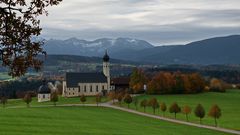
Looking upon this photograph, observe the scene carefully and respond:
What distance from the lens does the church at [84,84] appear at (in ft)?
513

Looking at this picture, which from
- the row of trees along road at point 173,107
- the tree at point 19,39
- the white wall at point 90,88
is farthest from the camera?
A: the white wall at point 90,88

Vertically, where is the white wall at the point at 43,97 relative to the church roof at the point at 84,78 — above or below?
below

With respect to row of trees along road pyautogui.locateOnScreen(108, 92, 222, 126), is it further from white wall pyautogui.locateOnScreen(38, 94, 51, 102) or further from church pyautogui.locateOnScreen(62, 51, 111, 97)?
church pyautogui.locateOnScreen(62, 51, 111, 97)

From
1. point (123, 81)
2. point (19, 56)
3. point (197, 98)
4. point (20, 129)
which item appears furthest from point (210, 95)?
point (19, 56)

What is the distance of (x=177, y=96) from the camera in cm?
14475

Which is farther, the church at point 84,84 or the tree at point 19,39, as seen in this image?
the church at point 84,84

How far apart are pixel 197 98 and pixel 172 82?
11613 millimetres

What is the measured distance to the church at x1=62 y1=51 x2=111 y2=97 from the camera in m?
156

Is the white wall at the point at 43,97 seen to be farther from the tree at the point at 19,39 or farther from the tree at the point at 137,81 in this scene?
the tree at the point at 19,39

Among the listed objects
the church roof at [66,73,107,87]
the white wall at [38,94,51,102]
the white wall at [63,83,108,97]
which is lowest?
the white wall at [38,94,51,102]

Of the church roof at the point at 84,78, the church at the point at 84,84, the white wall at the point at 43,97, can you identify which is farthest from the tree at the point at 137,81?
the white wall at the point at 43,97

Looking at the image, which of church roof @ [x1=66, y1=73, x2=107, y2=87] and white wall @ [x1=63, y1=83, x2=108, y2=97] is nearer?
white wall @ [x1=63, y1=83, x2=108, y2=97]

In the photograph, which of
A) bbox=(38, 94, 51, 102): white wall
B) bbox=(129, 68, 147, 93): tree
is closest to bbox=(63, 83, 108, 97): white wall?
bbox=(129, 68, 147, 93): tree

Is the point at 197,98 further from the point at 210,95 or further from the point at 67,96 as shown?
the point at 67,96
